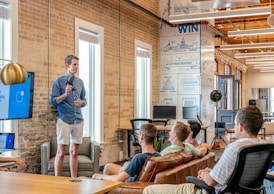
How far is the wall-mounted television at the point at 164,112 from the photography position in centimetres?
994

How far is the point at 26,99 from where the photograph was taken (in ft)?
17.3

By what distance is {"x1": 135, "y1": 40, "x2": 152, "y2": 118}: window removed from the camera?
986 centimetres

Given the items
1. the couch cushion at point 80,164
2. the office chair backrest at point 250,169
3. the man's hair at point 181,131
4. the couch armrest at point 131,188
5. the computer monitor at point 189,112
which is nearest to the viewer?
the office chair backrest at point 250,169

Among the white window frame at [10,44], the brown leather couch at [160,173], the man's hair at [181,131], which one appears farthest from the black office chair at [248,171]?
the white window frame at [10,44]

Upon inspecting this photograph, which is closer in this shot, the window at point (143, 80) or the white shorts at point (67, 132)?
the white shorts at point (67, 132)

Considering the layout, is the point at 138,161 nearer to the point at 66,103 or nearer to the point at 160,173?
the point at 160,173

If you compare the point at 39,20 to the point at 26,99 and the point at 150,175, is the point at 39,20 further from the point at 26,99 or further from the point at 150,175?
the point at 150,175

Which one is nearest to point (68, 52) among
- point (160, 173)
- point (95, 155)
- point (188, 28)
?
point (95, 155)

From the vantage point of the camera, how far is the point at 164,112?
997 centimetres

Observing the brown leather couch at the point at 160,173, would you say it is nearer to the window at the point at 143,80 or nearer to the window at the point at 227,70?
the window at the point at 143,80

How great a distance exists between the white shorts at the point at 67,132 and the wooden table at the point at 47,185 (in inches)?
99.0

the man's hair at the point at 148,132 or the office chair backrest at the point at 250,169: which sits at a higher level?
the man's hair at the point at 148,132

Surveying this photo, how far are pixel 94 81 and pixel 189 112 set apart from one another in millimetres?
3222

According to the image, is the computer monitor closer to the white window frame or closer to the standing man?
the standing man
